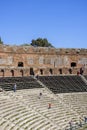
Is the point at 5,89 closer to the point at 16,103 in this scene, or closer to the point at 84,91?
the point at 16,103

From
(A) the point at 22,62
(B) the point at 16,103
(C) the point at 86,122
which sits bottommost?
(C) the point at 86,122

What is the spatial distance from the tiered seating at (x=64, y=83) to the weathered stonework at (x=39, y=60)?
3377 millimetres

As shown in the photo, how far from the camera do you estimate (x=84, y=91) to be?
3706cm

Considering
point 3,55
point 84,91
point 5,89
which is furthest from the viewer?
point 3,55

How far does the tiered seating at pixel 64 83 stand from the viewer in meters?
35.8

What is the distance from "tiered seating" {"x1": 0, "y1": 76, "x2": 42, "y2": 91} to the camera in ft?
Answer: 106

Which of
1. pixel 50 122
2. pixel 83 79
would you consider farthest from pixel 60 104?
pixel 83 79

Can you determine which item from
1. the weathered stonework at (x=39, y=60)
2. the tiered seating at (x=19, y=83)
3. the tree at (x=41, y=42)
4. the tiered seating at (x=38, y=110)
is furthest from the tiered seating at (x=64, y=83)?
the tree at (x=41, y=42)

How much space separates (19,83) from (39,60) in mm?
9012

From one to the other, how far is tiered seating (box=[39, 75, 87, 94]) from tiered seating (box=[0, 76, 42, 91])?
58.4 inches

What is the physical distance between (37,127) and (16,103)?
4098 millimetres

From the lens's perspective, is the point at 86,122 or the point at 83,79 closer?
the point at 86,122

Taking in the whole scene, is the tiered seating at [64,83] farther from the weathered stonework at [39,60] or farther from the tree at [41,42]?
the tree at [41,42]

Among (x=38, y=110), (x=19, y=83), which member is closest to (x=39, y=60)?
(x=19, y=83)
